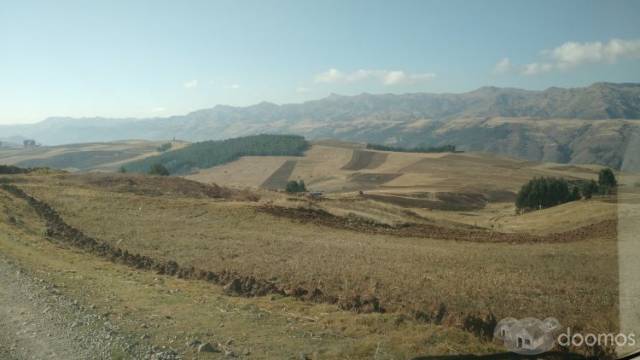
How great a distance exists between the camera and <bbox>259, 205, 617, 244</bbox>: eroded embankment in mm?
34781

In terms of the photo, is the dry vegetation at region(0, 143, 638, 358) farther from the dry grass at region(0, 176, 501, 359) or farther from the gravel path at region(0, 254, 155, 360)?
the gravel path at region(0, 254, 155, 360)

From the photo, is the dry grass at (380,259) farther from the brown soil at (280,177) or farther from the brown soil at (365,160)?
the brown soil at (365,160)

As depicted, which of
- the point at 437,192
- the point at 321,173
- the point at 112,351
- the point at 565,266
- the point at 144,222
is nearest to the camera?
the point at 112,351

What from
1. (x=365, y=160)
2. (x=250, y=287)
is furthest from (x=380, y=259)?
(x=365, y=160)

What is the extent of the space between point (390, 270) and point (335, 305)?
6.19m

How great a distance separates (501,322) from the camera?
13.0 metres

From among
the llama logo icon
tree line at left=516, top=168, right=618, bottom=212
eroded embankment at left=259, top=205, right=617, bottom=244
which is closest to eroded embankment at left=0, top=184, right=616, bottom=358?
the llama logo icon

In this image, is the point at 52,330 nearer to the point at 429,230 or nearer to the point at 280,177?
the point at 429,230

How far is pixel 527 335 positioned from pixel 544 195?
76.5 metres

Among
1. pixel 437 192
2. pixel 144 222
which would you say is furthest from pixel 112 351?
pixel 437 192

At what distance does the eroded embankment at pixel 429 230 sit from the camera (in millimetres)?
34781

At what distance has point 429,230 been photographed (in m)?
40.5

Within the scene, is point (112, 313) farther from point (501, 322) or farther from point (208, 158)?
point (208, 158)

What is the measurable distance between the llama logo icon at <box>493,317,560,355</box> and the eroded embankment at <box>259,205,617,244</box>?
22.0 meters
